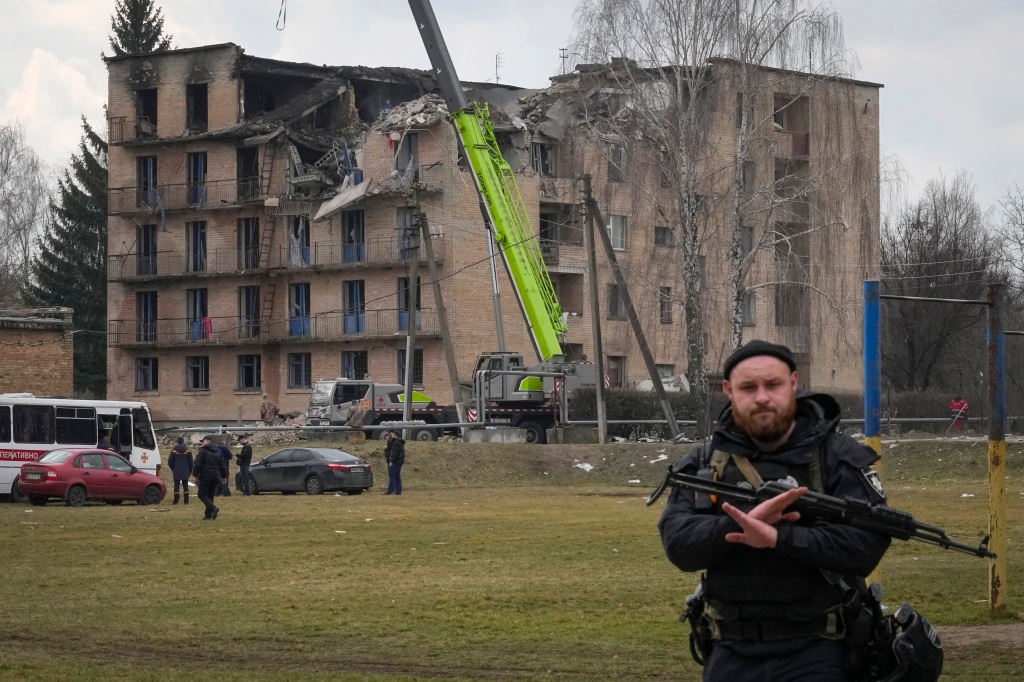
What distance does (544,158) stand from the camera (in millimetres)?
70250

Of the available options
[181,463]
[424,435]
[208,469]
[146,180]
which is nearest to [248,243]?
[146,180]

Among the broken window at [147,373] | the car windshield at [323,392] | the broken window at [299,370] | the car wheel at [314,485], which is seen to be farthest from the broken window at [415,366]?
the car wheel at [314,485]

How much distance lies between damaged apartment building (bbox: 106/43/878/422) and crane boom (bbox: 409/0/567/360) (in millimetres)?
14570

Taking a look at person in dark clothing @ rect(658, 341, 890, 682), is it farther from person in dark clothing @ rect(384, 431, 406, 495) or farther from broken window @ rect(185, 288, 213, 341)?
broken window @ rect(185, 288, 213, 341)

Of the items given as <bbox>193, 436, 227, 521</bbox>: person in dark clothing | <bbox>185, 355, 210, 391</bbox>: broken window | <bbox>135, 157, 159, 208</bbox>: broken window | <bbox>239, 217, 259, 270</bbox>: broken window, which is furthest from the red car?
<bbox>135, 157, 159, 208</bbox>: broken window

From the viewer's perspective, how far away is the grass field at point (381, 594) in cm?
1141

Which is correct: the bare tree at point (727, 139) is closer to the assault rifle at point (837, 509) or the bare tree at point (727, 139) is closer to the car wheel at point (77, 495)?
the car wheel at point (77, 495)

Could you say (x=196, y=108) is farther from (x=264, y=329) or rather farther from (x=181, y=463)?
(x=181, y=463)

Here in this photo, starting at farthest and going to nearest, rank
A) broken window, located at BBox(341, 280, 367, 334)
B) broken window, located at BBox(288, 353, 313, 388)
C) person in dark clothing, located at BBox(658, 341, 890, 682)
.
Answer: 1. broken window, located at BBox(288, 353, 313, 388)
2. broken window, located at BBox(341, 280, 367, 334)
3. person in dark clothing, located at BBox(658, 341, 890, 682)

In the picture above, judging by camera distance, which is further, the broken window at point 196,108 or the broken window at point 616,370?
the broken window at point 196,108

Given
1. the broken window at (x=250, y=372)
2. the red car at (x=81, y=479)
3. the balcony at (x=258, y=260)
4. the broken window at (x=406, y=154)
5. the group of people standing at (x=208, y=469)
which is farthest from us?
the broken window at (x=250, y=372)

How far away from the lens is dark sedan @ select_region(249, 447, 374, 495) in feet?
128

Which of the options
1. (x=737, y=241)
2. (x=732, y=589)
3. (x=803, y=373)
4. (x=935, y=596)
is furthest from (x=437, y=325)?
(x=732, y=589)

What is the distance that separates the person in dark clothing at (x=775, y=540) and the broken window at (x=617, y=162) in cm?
4123
